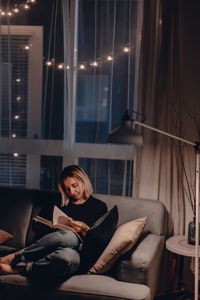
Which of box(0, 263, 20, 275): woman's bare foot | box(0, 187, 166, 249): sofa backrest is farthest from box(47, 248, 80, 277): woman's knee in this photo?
box(0, 187, 166, 249): sofa backrest

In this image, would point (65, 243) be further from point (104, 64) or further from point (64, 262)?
point (104, 64)

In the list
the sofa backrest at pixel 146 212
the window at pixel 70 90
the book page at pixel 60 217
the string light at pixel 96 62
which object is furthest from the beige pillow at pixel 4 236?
the string light at pixel 96 62

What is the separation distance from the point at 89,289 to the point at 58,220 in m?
0.58

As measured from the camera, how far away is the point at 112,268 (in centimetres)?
230

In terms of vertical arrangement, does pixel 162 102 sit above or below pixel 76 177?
above

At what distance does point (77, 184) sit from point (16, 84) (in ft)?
3.70

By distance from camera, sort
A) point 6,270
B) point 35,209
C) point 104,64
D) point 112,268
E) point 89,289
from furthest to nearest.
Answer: point 104,64 → point 35,209 → point 112,268 → point 6,270 → point 89,289

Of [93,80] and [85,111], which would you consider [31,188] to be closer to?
[85,111]

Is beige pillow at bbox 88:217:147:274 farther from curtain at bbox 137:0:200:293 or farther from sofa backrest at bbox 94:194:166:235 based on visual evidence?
curtain at bbox 137:0:200:293

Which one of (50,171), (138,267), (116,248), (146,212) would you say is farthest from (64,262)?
(50,171)

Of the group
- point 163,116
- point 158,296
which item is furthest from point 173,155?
point 158,296

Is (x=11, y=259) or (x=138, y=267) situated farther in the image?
(x=11, y=259)

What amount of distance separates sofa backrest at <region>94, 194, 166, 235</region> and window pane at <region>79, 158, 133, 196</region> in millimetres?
306

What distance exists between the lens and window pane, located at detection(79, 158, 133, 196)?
302cm
